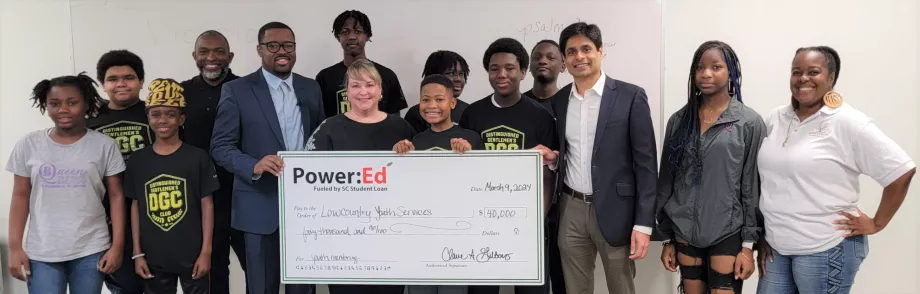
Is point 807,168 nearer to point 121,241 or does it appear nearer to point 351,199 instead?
point 351,199

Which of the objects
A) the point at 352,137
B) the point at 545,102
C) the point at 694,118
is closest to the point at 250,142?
the point at 352,137

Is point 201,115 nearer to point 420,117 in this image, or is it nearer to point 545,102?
point 420,117

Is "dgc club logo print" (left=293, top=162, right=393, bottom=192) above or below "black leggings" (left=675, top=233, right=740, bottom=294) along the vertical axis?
above

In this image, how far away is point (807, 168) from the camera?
2.23 metres

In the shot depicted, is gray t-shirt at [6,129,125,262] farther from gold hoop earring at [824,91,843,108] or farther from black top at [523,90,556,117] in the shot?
gold hoop earring at [824,91,843,108]

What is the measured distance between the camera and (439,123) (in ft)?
8.43

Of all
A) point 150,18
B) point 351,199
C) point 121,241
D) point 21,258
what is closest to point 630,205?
point 351,199

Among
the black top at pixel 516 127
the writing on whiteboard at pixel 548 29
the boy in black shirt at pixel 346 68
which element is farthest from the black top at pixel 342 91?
the writing on whiteboard at pixel 548 29

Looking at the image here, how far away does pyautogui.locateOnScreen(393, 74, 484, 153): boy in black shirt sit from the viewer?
2.52 meters

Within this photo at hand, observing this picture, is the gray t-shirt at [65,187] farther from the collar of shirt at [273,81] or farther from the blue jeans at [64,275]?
the collar of shirt at [273,81]

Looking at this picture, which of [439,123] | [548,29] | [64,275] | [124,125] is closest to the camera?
[439,123]

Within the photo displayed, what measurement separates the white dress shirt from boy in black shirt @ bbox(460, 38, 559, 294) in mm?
144

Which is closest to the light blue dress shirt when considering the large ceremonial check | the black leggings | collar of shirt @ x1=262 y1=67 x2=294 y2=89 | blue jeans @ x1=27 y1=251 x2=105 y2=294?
collar of shirt @ x1=262 y1=67 x2=294 y2=89

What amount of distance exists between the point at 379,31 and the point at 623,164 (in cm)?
184
